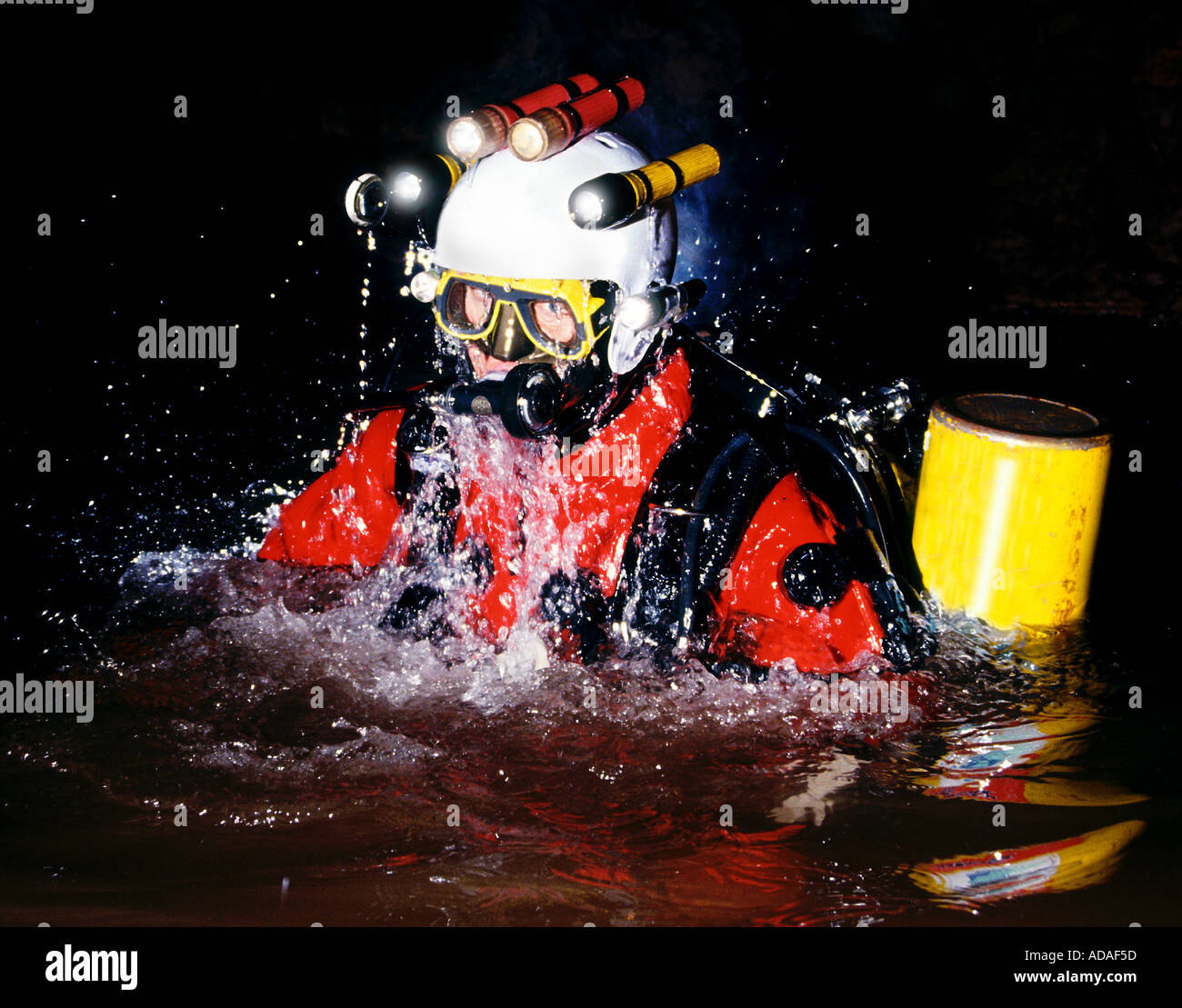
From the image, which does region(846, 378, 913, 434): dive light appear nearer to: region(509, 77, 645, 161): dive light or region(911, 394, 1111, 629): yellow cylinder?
region(911, 394, 1111, 629): yellow cylinder

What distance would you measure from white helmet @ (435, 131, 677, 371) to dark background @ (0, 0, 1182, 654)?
1.44 feet

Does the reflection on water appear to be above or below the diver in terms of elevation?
below

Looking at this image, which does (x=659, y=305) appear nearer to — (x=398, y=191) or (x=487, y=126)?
(x=487, y=126)

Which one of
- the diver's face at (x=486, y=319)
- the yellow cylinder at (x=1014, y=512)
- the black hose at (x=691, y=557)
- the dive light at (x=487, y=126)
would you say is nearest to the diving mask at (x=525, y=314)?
the diver's face at (x=486, y=319)

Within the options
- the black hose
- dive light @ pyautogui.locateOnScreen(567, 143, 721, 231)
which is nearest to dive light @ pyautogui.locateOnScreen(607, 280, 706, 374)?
dive light @ pyautogui.locateOnScreen(567, 143, 721, 231)

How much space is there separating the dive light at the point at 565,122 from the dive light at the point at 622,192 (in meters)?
0.19

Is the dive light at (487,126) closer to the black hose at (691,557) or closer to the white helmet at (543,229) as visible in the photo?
the white helmet at (543,229)

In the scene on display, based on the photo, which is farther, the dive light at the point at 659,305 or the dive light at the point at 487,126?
the dive light at the point at 487,126

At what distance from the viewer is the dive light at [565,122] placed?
264 cm

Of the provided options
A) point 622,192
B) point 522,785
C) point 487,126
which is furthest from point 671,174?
point 522,785

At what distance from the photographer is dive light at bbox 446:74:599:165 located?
9.11ft

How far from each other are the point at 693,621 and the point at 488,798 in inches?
30.1

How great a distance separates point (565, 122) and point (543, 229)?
29 centimetres
